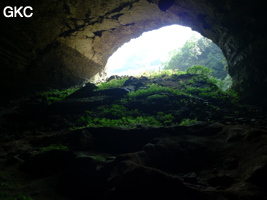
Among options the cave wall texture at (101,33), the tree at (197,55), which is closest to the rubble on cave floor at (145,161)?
the cave wall texture at (101,33)

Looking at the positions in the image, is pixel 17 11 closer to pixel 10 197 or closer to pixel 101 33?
pixel 101 33

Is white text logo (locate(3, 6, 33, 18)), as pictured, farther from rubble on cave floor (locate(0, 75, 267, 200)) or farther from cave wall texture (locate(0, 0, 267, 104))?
rubble on cave floor (locate(0, 75, 267, 200))

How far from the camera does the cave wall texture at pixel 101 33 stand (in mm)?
8102

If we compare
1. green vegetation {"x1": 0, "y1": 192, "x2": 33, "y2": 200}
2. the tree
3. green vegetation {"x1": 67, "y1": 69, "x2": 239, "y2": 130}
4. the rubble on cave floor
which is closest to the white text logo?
the rubble on cave floor

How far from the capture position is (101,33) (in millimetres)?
14125

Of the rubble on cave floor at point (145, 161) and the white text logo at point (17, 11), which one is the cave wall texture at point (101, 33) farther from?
the rubble on cave floor at point (145, 161)

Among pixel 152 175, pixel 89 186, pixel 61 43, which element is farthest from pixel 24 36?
pixel 152 175

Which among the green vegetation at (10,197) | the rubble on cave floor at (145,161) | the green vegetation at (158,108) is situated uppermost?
the green vegetation at (158,108)

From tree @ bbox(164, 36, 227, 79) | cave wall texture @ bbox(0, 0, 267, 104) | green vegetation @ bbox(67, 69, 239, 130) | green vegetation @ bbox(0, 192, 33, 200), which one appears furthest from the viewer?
tree @ bbox(164, 36, 227, 79)

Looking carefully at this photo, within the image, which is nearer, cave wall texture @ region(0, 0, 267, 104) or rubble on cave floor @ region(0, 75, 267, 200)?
rubble on cave floor @ region(0, 75, 267, 200)

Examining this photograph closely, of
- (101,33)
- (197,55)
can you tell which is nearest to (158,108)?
(101,33)

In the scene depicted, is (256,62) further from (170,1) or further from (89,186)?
(89,186)

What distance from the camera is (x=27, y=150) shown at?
611cm

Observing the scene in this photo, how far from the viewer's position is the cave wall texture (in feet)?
26.6
